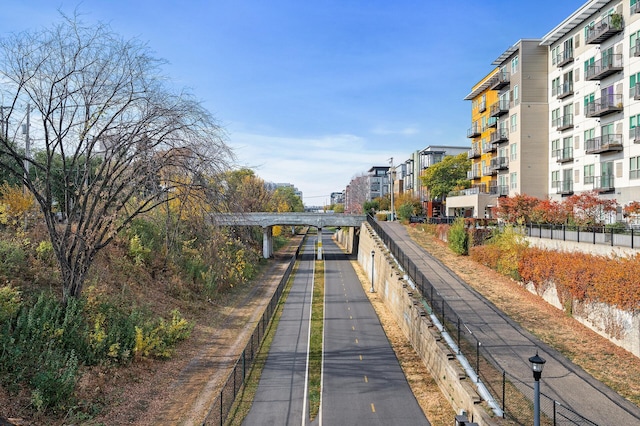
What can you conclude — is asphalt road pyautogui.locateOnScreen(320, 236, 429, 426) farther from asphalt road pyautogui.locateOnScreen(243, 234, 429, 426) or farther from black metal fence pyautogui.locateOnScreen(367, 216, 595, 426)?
black metal fence pyautogui.locateOnScreen(367, 216, 595, 426)

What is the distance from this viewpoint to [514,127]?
45.8 meters

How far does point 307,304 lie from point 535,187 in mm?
25943

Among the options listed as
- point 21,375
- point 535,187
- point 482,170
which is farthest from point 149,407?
point 482,170

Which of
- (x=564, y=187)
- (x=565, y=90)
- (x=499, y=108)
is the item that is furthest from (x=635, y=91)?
(x=499, y=108)

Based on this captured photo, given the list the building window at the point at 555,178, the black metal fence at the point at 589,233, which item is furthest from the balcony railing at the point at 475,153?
the black metal fence at the point at 589,233

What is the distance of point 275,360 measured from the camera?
829 inches

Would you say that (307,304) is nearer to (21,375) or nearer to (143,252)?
(143,252)

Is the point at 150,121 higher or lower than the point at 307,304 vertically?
higher

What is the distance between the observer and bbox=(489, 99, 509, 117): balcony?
4786cm

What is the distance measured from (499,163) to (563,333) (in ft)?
102

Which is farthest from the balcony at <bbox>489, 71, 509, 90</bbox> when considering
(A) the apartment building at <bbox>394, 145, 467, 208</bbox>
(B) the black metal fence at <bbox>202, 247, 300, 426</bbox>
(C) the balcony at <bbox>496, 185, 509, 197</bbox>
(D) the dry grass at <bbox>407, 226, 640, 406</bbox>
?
(A) the apartment building at <bbox>394, 145, 467, 208</bbox>

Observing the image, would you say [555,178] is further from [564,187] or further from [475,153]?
[475,153]

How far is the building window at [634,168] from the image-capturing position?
1215 inches

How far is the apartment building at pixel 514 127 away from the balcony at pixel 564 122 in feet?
10.7
